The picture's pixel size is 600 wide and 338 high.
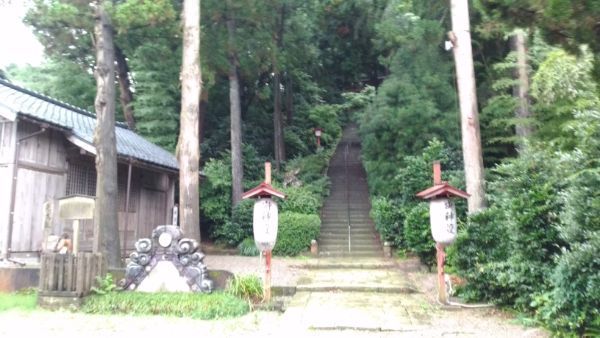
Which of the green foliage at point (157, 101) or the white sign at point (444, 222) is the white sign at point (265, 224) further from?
the green foliage at point (157, 101)

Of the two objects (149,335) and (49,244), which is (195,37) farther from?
(149,335)

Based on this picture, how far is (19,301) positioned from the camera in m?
8.68

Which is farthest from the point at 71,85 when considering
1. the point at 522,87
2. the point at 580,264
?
the point at 580,264

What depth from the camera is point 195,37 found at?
433 inches

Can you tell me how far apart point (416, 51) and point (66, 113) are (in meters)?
11.5

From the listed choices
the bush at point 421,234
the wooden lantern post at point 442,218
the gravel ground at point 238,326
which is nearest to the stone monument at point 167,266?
the gravel ground at point 238,326

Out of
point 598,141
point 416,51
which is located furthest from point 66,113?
point 598,141

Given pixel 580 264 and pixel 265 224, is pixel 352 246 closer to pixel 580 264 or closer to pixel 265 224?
pixel 265 224

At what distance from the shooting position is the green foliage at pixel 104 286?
8.59m

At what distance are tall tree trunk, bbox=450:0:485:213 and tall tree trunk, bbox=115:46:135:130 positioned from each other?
13761 mm

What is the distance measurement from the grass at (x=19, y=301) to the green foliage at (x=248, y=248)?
7.41 m

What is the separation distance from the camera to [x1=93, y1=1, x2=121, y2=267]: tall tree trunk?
425 inches

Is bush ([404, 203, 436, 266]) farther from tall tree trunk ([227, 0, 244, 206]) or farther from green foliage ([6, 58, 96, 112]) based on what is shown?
green foliage ([6, 58, 96, 112])

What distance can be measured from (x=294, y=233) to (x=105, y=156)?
6922mm
